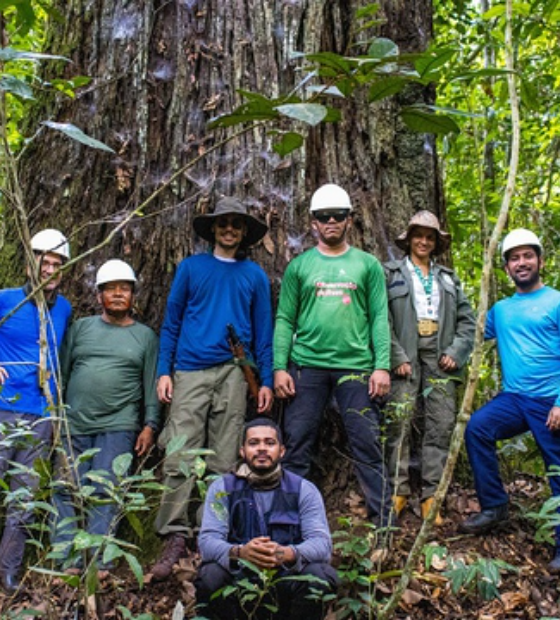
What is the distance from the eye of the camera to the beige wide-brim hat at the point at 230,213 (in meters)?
4.77

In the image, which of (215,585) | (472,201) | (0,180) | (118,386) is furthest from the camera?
(472,201)

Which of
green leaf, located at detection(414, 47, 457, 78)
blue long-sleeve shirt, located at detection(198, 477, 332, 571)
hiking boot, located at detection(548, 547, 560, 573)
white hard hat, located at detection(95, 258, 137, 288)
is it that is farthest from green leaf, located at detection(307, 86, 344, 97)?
hiking boot, located at detection(548, 547, 560, 573)

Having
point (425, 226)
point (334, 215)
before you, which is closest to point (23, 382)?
point (334, 215)

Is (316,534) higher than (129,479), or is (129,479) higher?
(129,479)

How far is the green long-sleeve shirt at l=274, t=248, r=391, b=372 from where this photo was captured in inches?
181

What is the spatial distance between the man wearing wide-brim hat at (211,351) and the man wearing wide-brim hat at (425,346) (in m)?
0.88

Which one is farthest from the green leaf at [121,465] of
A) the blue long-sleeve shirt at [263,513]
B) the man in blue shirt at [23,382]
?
the man in blue shirt at [23,382]

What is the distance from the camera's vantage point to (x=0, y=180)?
7902 millimetres

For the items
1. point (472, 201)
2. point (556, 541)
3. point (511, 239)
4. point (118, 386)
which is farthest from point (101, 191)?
point (472, 201)

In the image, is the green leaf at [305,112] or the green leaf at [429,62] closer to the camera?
the green leaf at [305,112]

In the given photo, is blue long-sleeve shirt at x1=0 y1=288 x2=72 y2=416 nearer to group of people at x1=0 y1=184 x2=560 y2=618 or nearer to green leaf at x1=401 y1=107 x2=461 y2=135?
group of people at x1=0 y1=184 x2=560 y2=618

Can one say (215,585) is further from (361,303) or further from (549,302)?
(549,302)

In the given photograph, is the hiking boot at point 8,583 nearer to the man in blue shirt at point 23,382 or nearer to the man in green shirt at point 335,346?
the man in blue shirt at point 23,382

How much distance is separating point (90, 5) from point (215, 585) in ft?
14.6
